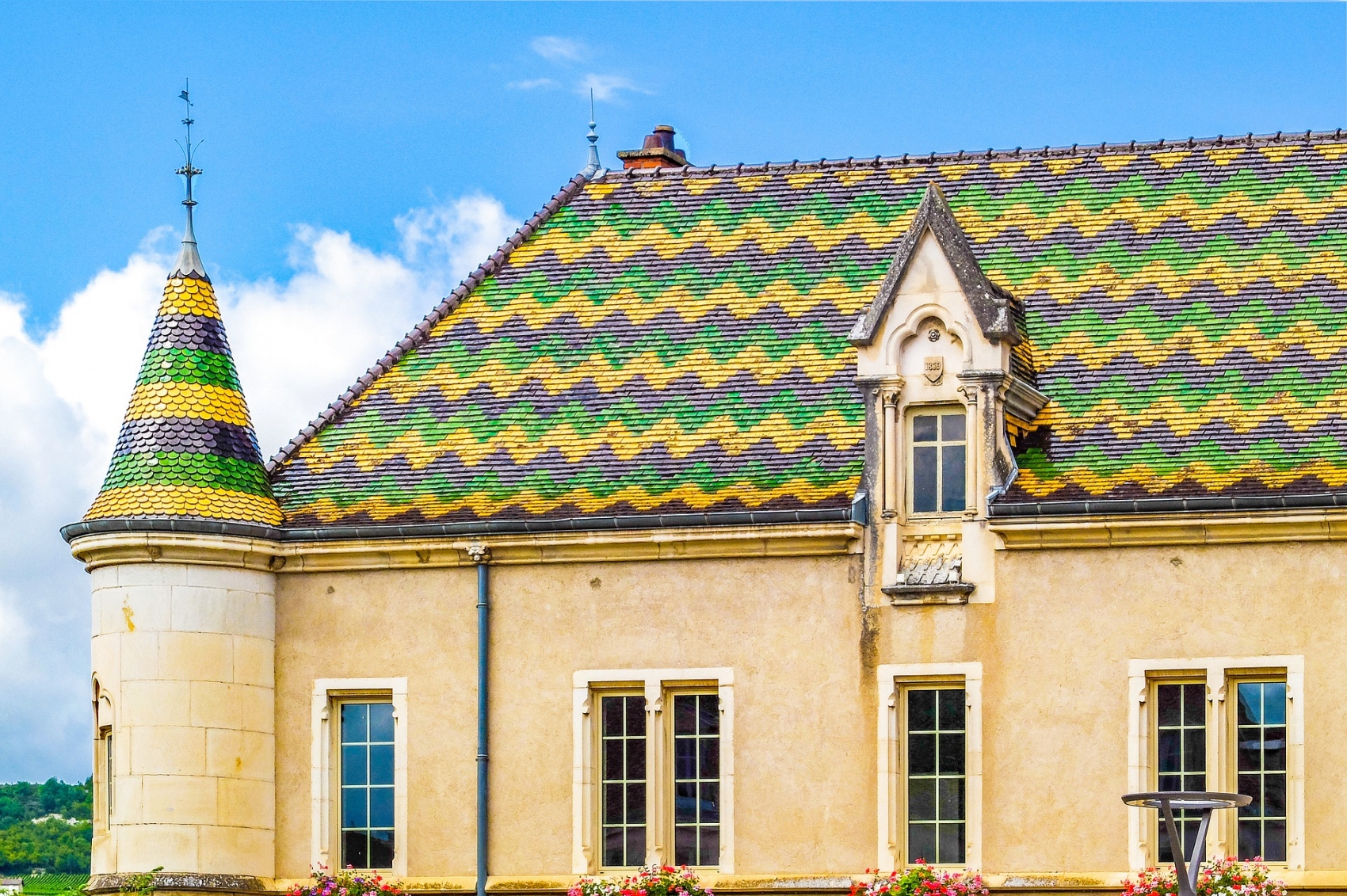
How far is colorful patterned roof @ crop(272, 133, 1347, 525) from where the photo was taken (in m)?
29.4

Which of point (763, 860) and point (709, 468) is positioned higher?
point (709, 468)

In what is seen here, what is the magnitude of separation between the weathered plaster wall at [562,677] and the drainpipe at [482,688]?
4.6 inches

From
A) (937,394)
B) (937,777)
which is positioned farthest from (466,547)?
(937,777)

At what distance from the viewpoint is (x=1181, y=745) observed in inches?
1099

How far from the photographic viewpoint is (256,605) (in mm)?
30344

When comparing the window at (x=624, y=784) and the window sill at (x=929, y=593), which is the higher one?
the window sill at (x=929, y=593)

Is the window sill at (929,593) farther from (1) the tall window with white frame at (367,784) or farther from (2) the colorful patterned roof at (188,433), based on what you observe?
(2) the colorful patterned roof at (188,433)

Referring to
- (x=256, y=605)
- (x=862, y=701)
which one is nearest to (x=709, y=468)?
(x=862, y=701)

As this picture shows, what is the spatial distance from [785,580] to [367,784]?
5.00m

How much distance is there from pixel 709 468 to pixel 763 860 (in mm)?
4182

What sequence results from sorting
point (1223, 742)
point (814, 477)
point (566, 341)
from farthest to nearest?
point (566, 341) → point (814, 477) → point (1223, 742)

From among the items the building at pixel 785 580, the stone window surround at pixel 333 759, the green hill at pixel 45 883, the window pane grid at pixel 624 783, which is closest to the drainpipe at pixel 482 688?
the building at pixel 785 580

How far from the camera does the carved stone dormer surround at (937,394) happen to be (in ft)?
94.2

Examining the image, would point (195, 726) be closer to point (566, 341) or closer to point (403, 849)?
point (403, 849)
